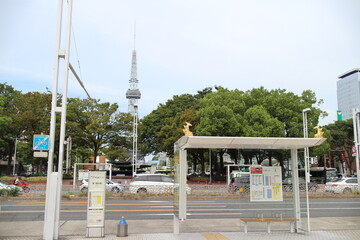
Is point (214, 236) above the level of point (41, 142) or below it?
below

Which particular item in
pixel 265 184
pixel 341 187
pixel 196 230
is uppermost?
pixel 265 184

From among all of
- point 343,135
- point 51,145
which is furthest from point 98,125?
point 343,135

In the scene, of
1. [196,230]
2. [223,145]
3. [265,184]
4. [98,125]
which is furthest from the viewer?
[98,125]

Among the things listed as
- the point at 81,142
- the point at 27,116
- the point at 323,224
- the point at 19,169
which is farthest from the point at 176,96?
the point at 323,224

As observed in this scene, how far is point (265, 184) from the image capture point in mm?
10812

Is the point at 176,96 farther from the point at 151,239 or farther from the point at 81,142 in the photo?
the point at 151,239

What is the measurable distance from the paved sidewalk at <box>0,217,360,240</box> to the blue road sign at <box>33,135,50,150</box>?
101 inches

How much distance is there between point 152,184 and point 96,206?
1486cm

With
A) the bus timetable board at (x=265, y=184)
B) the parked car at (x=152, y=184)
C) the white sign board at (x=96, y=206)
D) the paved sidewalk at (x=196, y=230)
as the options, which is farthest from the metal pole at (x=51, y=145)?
the parked car at (x=152, y=184)

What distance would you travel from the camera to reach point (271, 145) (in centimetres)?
1058

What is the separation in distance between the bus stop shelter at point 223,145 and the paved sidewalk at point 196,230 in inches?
21.7

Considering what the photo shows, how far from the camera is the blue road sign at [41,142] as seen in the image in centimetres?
968

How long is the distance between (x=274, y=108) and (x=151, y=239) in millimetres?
35991

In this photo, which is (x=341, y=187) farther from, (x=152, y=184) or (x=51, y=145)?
(x=51, y=145)
